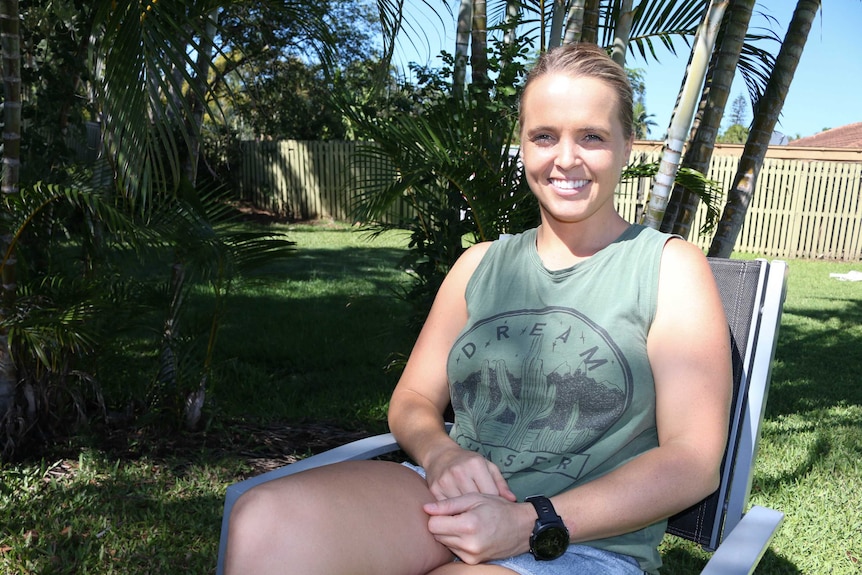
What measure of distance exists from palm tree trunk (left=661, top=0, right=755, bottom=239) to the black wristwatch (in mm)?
2726

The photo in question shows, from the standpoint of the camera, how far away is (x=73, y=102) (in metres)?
4.64

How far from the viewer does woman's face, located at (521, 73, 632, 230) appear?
64.4 inches

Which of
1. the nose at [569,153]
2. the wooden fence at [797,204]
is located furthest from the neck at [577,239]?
the wooden fence at [797,204]

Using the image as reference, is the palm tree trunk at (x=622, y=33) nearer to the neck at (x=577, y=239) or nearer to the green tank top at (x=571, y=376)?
the neck at (x=577, y=239)

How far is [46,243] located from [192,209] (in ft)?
2.68

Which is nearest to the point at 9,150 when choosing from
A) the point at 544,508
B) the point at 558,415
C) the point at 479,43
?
the point at 479,43

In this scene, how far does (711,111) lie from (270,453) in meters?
2.71

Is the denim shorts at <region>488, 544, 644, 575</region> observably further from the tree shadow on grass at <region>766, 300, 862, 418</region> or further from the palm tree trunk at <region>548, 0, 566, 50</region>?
the tree shadow on grass at <region>766, 300, 862, 418</region>

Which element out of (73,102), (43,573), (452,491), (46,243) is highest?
(73,102)

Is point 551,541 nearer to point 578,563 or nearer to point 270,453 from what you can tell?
point 578,563

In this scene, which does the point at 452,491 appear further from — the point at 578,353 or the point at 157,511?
the point at 157,511

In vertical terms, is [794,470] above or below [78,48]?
below

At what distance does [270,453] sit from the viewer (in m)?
3.68

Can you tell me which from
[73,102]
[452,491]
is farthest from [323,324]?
[452,491]
